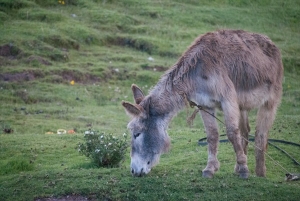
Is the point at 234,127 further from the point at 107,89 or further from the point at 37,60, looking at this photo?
the point at 37,60

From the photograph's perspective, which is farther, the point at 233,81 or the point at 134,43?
the point at 134,43

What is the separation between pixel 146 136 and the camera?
8.40 meters

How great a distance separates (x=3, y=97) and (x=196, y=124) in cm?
770

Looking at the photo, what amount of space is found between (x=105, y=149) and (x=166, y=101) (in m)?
2.09

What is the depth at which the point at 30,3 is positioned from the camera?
100ft

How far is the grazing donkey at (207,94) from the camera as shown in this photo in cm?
837

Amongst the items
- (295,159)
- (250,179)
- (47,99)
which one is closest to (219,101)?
(250,179)

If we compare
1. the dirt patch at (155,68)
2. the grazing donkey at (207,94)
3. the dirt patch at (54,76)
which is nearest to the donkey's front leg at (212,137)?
the grazing donkey at (207,94)

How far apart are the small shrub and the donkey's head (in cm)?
165

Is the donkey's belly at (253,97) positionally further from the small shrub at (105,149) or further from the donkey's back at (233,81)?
the small shrub at (105,149)

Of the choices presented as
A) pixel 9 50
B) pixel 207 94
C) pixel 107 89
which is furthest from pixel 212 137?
pixel 9 50

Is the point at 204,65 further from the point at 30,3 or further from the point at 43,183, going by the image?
the point at 30,3

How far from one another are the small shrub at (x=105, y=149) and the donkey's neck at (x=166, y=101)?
1.85 m

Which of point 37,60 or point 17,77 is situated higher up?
point 37,60
